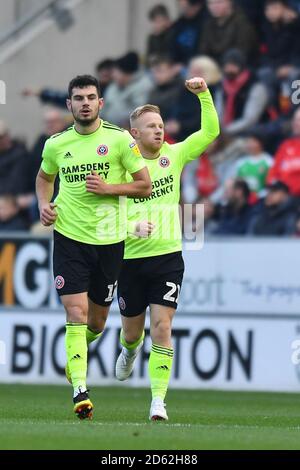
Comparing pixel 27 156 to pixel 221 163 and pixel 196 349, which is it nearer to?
pixel 221 163

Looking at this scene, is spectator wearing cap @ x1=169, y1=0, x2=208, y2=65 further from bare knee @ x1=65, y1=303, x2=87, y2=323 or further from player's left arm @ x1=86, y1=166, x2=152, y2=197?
bare knee @ x1=65, y1=303, x2=87, y2=323

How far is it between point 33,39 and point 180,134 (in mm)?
4623

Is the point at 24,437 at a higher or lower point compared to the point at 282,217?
lower

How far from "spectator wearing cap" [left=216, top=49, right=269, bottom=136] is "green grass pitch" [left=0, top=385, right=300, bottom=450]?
4.68m

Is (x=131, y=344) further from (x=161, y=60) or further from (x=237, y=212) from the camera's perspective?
(x=161, y=60)

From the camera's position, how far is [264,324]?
1659 centimetres

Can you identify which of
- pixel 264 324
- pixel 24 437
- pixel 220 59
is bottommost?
pixel 24 437

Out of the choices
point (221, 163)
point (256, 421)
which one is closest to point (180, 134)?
point (221, 163)

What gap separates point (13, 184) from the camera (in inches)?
802

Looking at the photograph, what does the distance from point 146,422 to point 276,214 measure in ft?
24.4

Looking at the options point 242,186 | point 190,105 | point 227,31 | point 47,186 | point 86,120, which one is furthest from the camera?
point 227,31

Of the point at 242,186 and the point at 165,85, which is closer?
the point at 242,186

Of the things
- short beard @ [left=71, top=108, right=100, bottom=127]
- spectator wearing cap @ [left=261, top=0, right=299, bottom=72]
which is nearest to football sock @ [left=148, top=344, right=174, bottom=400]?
short beard @ [left=71, top=108, right=100, bottom=127]

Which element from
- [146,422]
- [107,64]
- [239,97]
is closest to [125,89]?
[107,64]
